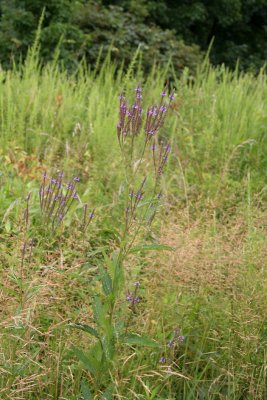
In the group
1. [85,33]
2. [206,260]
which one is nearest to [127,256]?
[206,260]

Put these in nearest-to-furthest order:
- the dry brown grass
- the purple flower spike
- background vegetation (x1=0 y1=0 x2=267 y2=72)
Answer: the purple flower spike
the dry brown grass
background vegetation (x1=0 y1=0 x2=267 y2=72)

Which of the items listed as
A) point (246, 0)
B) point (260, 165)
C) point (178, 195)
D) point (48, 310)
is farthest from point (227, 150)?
point (246, 0)

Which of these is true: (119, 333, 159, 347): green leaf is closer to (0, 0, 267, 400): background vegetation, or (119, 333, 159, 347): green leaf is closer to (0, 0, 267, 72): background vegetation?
(0, 0, 267, 400): background vegetation

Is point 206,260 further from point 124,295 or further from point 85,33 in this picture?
point 85,33

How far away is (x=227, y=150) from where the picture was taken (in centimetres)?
486

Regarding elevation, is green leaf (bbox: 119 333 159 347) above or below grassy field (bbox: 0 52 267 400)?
above

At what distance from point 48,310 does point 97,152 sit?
6.33ft

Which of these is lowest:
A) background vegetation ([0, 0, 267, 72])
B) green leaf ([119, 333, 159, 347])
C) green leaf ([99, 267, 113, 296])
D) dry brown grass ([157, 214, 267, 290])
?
background vegetation ([0, 0, 267, 72])

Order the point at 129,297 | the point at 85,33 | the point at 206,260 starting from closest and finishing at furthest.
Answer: the point at 129,297 < the point at 206,260 < the point at 85,33

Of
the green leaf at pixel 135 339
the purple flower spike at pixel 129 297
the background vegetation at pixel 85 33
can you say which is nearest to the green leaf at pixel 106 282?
the green leaf at pixel 135 339

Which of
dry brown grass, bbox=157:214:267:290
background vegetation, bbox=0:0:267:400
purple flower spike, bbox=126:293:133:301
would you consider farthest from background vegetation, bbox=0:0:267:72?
purple flower spike, bbox=126:293:133:301

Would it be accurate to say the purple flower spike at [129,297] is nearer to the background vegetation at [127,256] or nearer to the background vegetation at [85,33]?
the background vegetation at [127,256]

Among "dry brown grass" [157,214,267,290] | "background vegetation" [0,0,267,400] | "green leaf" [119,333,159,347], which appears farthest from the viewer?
"dry brown grass" [157,214,267,290]

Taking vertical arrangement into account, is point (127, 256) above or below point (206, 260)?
below
